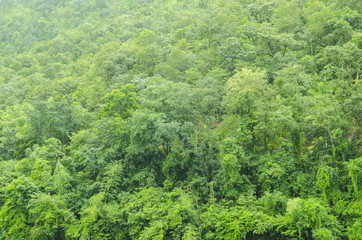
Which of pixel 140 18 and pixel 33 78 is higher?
pixel 140 18

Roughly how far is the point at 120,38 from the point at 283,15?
28132 mm

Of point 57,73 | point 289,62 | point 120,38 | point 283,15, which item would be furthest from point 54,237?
point 120,38

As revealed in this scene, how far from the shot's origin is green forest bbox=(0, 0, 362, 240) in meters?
14.5

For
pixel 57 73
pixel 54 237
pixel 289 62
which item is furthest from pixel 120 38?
pixel 54 237

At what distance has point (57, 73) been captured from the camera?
4172cm

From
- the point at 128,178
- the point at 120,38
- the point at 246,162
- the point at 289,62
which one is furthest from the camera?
the point at 120,38

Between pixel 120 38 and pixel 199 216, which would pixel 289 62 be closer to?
pixel 199 216

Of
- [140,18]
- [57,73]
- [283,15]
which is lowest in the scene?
[57,73]

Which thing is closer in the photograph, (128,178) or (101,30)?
(128,178)

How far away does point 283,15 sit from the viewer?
93.9 ft

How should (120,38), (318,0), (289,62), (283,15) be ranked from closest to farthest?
(289,62) < (283,15) < (318,0) < (120,38)

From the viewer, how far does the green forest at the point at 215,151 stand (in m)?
14.5

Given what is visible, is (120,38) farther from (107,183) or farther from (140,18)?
(107,183)

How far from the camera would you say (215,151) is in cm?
1934
